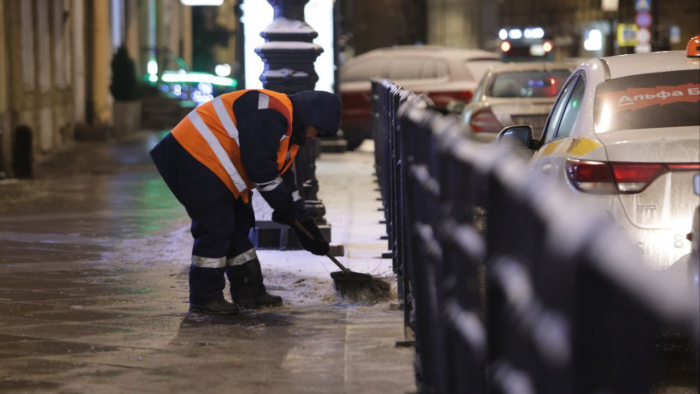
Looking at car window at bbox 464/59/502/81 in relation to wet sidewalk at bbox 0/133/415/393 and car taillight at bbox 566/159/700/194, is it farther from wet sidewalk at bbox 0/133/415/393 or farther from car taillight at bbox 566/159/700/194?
car taillight at bbox 566/159/700/194

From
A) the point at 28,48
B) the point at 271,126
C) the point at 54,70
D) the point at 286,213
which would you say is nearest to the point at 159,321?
the point at 286,213

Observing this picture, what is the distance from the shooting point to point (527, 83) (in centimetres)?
1512

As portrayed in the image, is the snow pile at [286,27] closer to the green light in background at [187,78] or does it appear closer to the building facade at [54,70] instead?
the building facade at [54,70]

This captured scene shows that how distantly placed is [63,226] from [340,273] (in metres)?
4.35

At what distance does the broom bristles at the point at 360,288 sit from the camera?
285 inches

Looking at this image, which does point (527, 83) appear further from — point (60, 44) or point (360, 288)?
point (60, 44)

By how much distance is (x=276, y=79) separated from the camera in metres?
9.66

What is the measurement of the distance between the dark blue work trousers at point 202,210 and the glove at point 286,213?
247 mm

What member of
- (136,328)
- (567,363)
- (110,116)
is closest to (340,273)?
(136,328)

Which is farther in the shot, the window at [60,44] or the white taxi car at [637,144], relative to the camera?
the window at [60,44]

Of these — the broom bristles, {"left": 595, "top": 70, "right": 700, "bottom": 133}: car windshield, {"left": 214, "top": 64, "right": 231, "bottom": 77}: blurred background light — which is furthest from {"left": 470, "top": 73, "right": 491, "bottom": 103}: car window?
{"left": 214, "top": 64, "right": 231, "bottom": 77}: blurred background light

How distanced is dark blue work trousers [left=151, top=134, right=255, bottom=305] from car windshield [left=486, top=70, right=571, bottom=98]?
8515mm

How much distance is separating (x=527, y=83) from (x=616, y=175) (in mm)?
9301

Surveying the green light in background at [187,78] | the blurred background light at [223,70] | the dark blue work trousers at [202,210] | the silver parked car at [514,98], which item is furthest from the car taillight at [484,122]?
the blurred background light at [223,70]
